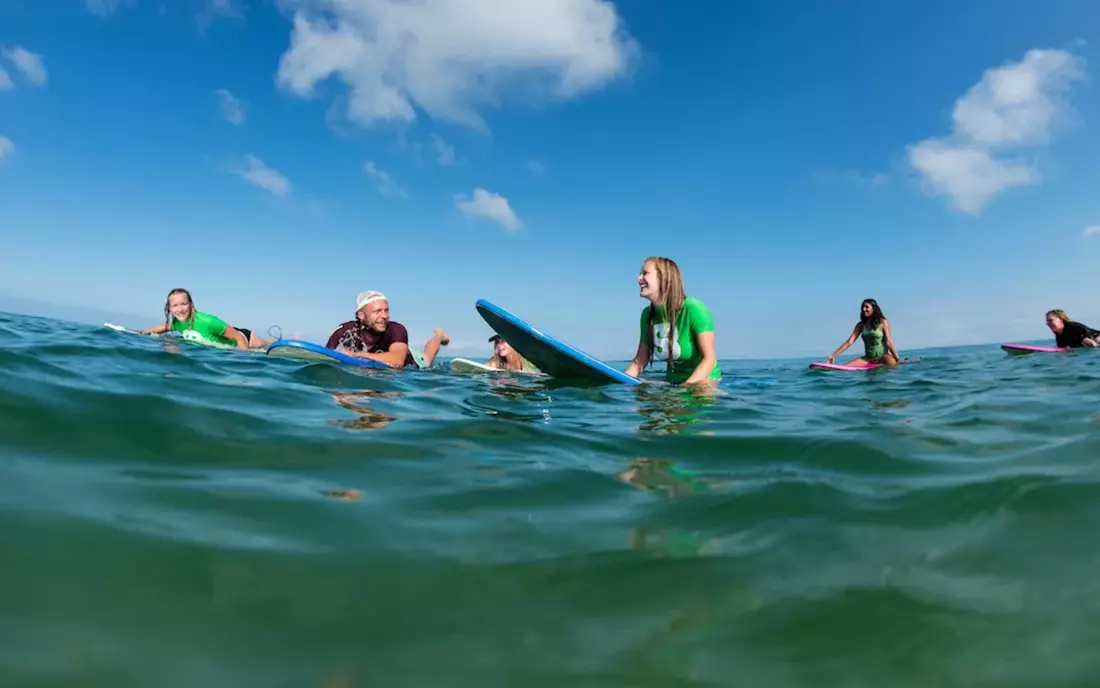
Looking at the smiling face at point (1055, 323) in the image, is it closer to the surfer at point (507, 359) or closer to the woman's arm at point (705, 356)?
the woman's arm at point (705, 356)

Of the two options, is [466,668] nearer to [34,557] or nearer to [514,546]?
[514,546]

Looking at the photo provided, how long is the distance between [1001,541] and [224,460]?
3.29 m

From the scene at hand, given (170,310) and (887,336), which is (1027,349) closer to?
(887,336)

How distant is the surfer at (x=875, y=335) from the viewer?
13.0 m

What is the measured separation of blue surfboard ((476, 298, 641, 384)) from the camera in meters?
7.09

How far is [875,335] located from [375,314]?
10.4 metres

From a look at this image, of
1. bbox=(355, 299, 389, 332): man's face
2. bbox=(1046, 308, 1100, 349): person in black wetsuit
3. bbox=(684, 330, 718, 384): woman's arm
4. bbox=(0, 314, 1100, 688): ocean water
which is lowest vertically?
bbox=(0, 314, 1100, 688): ocean water

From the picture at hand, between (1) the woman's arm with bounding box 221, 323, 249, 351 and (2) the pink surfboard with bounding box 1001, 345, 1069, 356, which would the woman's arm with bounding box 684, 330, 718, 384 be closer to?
(1) the woman's arm with bounding box 221, 323, 249, 351

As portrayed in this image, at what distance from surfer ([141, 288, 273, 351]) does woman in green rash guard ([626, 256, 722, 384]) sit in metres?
8.05

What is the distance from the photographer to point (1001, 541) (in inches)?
84.3

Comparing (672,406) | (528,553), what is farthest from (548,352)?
(528,553)

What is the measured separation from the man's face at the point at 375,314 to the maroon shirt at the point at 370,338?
0.49 ft

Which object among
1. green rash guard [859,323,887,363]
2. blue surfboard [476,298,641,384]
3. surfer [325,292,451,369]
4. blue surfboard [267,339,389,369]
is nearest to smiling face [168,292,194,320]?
surfer [325,292,451,369]

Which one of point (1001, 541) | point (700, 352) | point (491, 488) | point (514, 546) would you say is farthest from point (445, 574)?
point (700, 352)
